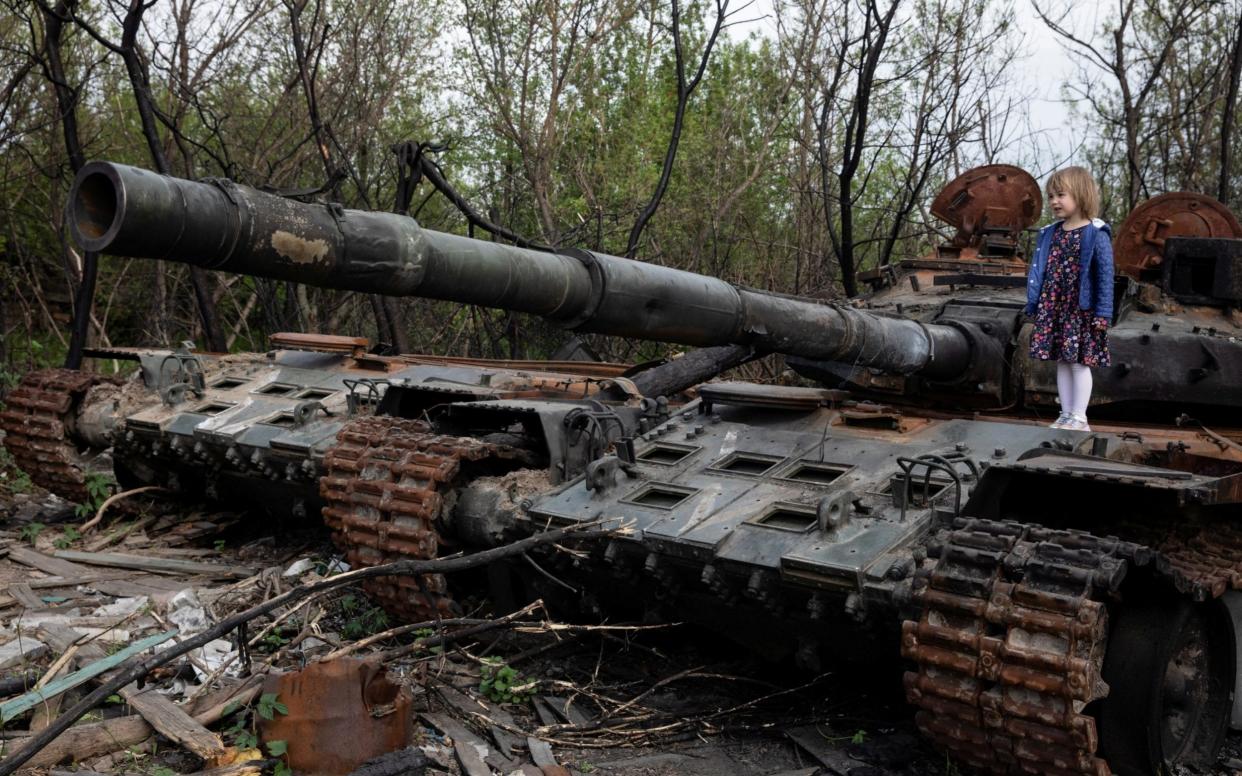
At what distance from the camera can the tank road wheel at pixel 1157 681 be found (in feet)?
16.8

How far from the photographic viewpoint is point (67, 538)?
991 centimetres

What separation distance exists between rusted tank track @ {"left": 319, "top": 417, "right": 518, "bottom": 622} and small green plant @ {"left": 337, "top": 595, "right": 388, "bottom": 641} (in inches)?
6.7

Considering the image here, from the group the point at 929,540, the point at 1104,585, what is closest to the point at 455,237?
the point at 929,540

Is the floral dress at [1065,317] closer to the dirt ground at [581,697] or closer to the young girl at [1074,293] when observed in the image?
the young girl at [1074,293]

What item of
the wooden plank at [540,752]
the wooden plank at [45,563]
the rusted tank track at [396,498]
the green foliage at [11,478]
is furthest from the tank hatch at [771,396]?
the green foliage at [11,478]

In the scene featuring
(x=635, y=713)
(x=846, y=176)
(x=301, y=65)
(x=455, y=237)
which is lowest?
(x=635, y=713)

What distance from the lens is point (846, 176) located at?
1301cm

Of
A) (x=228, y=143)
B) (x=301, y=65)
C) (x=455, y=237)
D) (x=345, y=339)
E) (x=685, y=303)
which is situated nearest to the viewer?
(x=455, y=237)

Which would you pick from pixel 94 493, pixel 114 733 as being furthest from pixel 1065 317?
pixel 94 493

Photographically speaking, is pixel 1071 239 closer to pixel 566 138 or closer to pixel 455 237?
pixel 455 237

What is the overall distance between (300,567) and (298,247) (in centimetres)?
530

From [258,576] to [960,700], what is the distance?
A: 5151mm

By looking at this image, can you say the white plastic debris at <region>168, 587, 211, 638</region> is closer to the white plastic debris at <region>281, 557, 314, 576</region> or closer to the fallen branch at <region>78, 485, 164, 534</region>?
the white plastic debris at <region>281, 557, 314, 576</region>

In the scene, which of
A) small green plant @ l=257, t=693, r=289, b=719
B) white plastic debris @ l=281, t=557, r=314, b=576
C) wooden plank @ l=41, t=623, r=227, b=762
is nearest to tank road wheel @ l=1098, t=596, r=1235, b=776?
small green plant @ l=257, t=693, r=289, b=719
